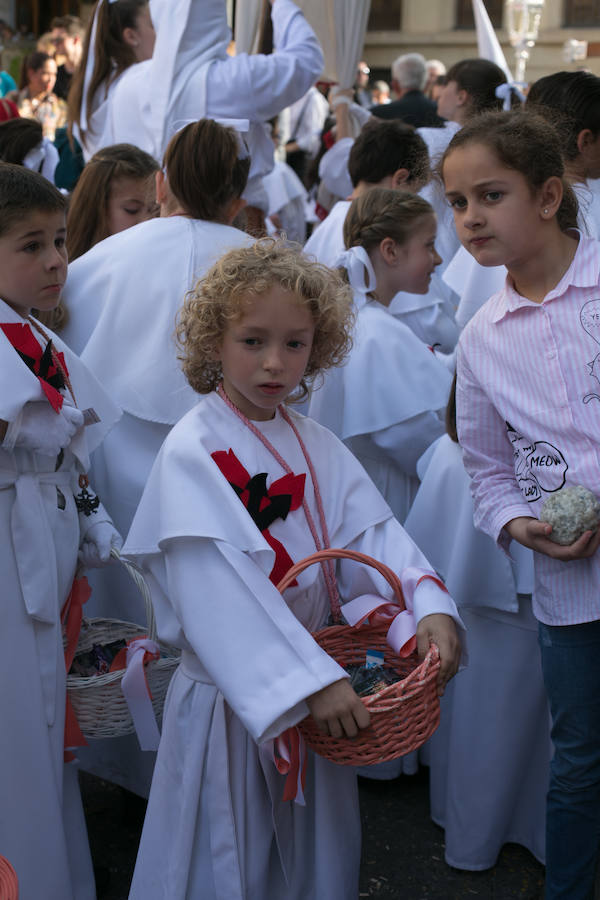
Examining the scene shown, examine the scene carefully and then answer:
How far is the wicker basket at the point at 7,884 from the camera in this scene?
156 cm

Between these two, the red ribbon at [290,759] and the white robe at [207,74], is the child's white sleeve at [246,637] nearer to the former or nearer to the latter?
the red ribbon at [290,759]

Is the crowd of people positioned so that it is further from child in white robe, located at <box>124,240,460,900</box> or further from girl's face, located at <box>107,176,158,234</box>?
girl's face, located at <box>107,176,158,234</box>

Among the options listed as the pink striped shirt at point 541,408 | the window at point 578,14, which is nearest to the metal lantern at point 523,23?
the pink striped shirt at point 541,408

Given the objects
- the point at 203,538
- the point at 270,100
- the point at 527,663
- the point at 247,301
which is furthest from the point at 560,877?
the point at 270,100

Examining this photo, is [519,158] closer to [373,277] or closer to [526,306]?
[526,306]

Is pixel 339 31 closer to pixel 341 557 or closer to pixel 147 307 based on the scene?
pixel 147 307

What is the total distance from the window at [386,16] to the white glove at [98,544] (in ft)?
101

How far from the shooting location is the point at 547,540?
94.7 inches

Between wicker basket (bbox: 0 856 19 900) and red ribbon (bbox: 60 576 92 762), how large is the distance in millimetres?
1170

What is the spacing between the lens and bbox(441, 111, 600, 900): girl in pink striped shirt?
2393 millimetres

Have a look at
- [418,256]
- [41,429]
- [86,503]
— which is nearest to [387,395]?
[418,256]

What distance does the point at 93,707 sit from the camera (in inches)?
109

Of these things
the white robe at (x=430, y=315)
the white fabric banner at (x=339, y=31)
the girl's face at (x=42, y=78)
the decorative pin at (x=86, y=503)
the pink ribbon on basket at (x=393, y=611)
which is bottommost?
the decorative pin at (x=86, y=503)


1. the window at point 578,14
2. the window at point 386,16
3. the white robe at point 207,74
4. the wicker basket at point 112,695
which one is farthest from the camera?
the window at point 386,16
